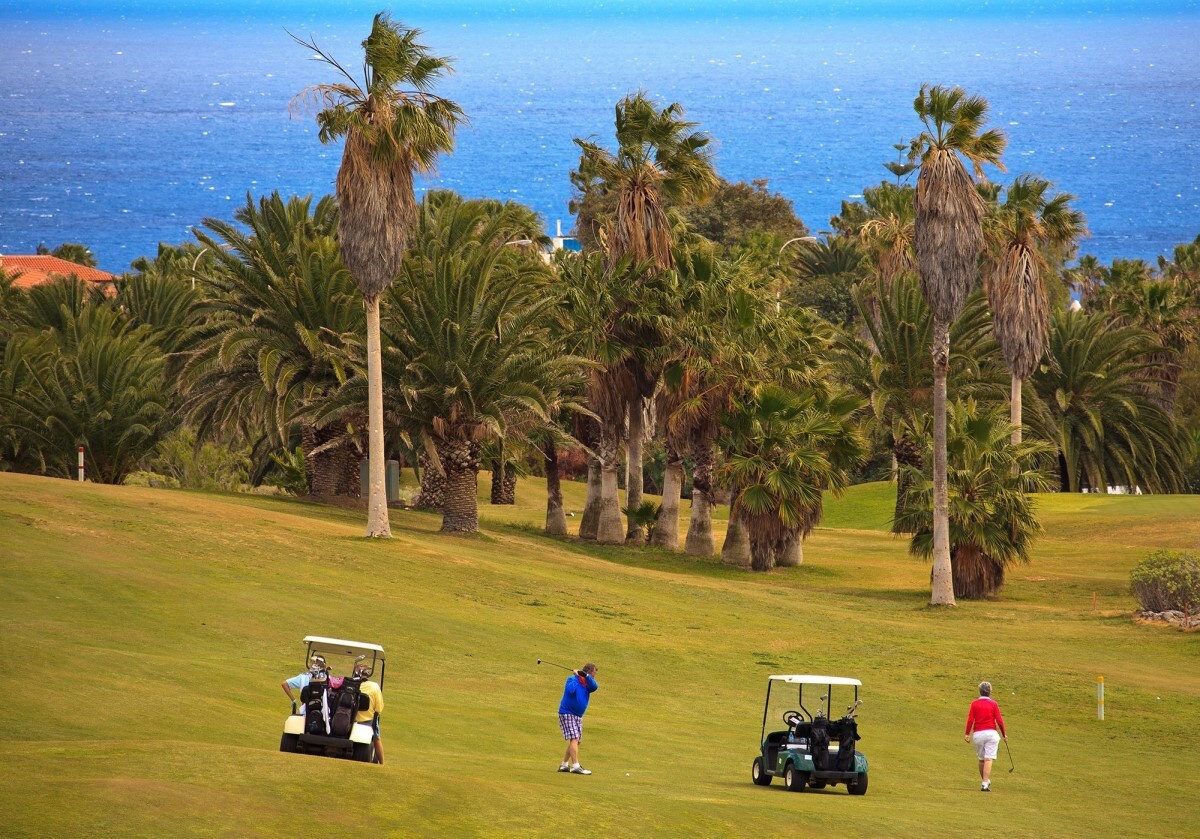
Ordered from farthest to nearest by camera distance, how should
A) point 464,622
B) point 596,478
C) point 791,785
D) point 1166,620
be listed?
point 596,478
point 1166,620
point 464,622
point 791,785

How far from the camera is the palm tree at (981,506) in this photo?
4053 cm

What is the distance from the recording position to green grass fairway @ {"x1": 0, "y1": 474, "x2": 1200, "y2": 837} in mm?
15086

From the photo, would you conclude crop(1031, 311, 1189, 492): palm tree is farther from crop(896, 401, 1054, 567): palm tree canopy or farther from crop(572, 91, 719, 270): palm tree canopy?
crop(896, 401, 1054, 567): palm tree canopy

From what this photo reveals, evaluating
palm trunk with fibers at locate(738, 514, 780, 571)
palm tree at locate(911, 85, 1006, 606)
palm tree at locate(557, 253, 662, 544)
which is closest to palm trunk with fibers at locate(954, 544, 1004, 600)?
palm tree at locate(911, 85, 1006, 606)

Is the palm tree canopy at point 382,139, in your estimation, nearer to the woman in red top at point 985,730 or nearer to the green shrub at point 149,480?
the green shrub at point 149,480

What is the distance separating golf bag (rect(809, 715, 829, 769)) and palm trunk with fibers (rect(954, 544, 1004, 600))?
77.3 ft

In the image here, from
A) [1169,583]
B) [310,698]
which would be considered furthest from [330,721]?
[1169,583]

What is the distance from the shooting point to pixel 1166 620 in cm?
3641

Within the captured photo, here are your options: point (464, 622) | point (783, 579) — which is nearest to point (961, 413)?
point (783, 579)

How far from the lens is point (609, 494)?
48.8m

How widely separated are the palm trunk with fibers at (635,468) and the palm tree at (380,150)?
1304 cm

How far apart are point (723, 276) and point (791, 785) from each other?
2913 centimetres

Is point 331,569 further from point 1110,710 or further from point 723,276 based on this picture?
point 723,276

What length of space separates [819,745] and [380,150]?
852 inches
